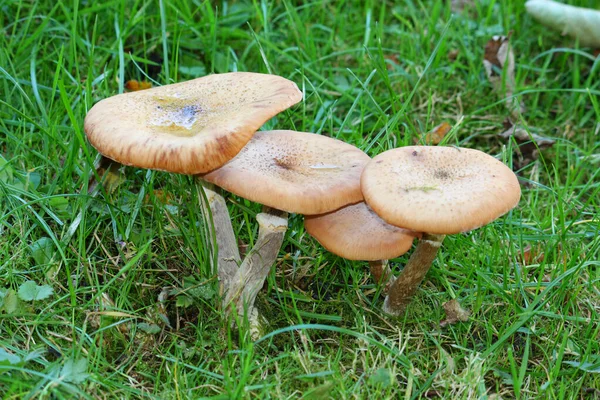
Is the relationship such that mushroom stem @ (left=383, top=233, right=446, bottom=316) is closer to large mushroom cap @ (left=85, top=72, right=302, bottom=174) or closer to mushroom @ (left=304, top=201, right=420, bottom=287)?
mushroom @ (left=304, top=201, right=420, bottom=287)

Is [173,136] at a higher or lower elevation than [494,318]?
higher

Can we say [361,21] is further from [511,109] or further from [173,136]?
[173,136]

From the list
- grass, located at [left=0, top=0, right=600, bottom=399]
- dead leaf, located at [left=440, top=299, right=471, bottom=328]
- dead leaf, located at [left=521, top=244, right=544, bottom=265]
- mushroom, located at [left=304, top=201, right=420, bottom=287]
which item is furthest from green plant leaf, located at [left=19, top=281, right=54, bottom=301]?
dead leaf, located at [left=521, top=244, right=544, bottom=265]

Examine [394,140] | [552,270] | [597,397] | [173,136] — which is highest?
[173,136]

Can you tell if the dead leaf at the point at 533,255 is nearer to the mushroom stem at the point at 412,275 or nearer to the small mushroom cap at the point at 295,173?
the mushroom stem at the point at 412,275

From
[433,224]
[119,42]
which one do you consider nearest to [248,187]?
[433,224]
